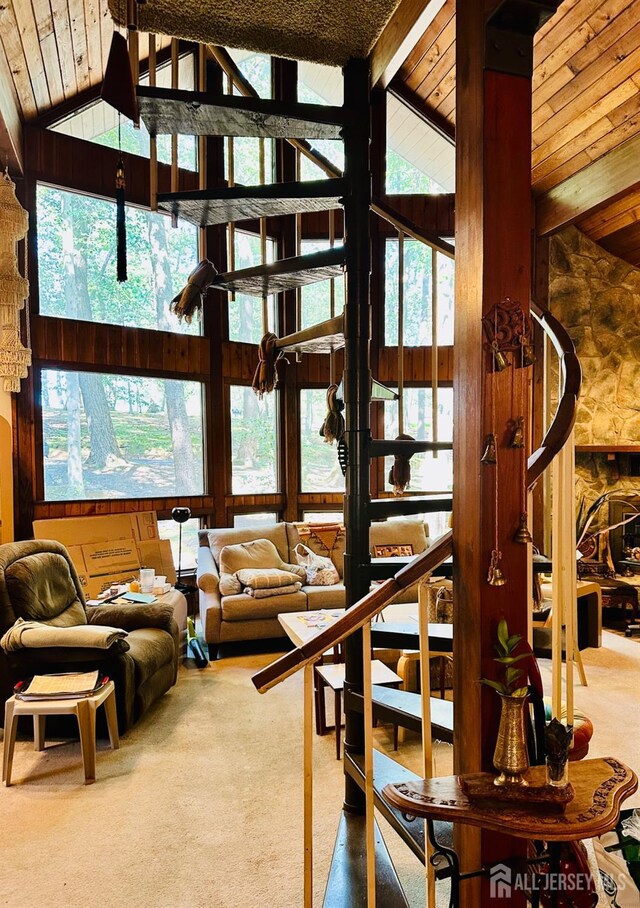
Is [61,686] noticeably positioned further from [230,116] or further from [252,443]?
[252,443]

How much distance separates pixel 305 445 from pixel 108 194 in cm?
297

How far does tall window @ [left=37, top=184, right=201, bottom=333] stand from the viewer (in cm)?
482

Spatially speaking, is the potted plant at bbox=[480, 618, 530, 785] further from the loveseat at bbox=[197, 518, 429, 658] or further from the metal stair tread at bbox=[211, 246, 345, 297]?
the loveseat at bbox=[197, 518, 429, 658]

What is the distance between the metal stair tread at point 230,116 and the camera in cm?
184

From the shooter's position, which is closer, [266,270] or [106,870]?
[106,870]

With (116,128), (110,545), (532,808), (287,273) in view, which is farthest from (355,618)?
(116,128)

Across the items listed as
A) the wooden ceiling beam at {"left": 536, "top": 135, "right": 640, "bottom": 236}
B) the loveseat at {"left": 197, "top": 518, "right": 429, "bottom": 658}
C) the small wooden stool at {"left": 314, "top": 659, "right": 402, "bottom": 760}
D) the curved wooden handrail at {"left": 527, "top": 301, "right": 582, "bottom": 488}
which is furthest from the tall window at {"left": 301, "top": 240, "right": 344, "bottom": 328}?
the curved wooden handrail at {"left": 527, "top": 301, "right": 582, "bottom": 488}

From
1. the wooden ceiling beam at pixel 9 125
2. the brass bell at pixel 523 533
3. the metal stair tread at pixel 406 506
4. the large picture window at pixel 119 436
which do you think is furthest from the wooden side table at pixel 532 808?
the wooden ceiling beam at pixel 9 125

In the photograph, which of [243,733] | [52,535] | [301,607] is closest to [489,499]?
[243,733]

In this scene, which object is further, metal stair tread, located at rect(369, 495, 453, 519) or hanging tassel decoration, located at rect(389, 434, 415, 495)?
hanging tassel decoration, located at rect(389, 434, 415, 495)

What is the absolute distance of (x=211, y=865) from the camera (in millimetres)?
2137

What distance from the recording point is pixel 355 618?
1.54 meters

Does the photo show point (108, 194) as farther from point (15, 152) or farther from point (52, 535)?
point (52, 535)

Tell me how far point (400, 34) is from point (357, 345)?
1076 mm
